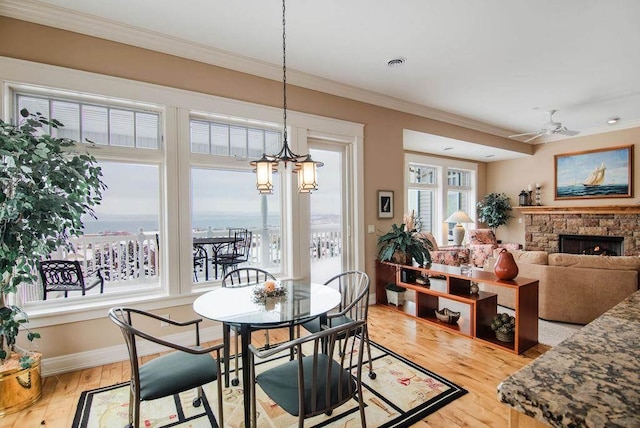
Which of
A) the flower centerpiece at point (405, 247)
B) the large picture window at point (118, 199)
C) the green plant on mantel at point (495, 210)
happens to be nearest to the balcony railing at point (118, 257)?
the large picture window at point (118, 199)

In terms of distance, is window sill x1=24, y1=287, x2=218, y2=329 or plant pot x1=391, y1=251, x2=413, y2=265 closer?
window sill x1=24, y1=287, x2=218, y2=329

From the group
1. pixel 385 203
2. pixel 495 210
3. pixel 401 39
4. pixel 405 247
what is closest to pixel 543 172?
pixel 495 210

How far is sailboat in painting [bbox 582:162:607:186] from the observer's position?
632cm

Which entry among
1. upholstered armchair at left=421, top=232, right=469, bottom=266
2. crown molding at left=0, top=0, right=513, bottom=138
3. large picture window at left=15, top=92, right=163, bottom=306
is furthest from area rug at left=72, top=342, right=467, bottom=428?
upholstered armchair at left=421, top=232, right=469, bottom=266

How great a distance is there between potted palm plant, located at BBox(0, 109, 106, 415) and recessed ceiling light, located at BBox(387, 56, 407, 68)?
3130 mm

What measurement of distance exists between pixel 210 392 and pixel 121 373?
3.00 feet

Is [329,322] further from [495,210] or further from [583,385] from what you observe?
[495,210]

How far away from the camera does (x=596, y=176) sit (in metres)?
6.39

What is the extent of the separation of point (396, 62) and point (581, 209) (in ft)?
18.5

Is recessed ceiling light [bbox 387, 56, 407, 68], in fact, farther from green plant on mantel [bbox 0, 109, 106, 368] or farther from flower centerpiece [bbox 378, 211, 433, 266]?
green plant on mantel [bbox 0, 109, 106, 368]

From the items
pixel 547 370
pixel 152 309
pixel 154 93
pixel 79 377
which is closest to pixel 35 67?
pixel 154 93

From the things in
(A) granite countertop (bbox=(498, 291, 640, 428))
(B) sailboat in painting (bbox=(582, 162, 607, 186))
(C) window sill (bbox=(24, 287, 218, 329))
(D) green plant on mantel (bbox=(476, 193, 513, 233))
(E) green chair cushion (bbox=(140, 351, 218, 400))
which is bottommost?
(E) green chair cushion (bbox=(140, 351, 218, 400))

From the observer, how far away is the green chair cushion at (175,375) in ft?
5.54

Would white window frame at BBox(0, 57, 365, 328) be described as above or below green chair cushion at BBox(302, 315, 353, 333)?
above
